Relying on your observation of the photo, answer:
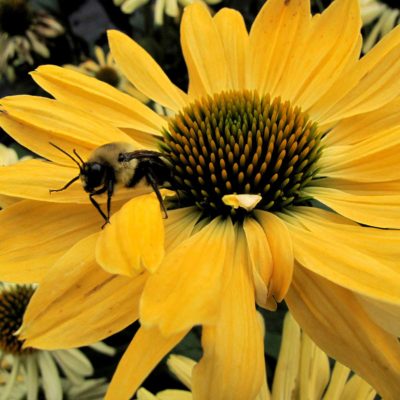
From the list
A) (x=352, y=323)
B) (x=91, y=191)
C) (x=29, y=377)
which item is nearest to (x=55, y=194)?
(x=91, y=191)

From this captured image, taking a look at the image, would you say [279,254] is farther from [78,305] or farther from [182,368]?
[182,368]

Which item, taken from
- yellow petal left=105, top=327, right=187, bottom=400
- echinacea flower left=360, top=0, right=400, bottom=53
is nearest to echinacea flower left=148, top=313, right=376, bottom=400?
yellow petal left=105, top=327, right=187, bottom=400

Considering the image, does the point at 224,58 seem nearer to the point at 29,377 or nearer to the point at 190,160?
the point at 190,160

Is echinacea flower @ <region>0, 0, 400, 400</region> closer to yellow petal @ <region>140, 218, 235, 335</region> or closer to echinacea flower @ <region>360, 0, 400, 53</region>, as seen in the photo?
yellow petal @ <region>140, 218, 235, 335</region>

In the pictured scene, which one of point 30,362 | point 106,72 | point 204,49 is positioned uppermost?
point 204,49

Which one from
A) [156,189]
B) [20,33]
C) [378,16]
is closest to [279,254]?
[156,189]

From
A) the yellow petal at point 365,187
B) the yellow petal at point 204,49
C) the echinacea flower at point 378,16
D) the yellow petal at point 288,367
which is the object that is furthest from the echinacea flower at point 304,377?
the echinacea flower at point 378,16
